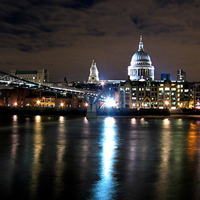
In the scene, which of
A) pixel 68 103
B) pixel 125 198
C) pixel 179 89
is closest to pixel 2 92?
pixel 68 103

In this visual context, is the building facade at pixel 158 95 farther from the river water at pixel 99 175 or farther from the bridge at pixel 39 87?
the river water at pixel 99 175

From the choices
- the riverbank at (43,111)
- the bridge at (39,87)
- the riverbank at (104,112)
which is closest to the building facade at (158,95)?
the riverbank at (104,112)

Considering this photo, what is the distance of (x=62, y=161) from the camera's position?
19250mm

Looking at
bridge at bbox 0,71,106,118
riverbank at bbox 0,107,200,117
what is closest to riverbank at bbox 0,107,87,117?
riverbank at bbox 0,107,200,117

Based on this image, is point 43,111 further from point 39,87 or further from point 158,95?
point 158,95

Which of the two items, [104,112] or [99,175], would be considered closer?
[99,175]

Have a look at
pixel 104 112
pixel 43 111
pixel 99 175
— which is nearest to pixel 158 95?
pixel 104 112

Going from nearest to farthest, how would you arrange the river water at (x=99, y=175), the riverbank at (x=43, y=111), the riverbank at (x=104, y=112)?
the river water at (x=99, y=175) < the riverbank at (x=104, y=112) < the riverbank at (x=43, y=111)

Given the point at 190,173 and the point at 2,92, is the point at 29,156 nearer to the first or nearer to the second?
the point at 190,173

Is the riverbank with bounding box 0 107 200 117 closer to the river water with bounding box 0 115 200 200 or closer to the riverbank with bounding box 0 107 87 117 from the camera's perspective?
the riverbank with bounding box 0 107 87 117

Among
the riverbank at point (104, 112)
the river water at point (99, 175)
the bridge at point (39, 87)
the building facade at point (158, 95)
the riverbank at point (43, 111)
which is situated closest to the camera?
the river water at point (99, 175)

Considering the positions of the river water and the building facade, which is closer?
the river water

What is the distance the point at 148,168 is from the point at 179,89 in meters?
163

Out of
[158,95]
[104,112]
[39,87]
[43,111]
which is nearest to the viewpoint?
[39,87]
